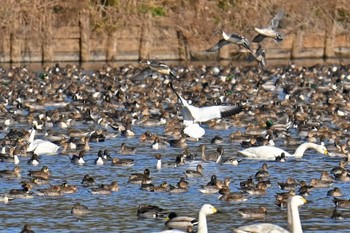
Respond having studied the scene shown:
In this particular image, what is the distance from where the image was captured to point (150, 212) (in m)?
20.5

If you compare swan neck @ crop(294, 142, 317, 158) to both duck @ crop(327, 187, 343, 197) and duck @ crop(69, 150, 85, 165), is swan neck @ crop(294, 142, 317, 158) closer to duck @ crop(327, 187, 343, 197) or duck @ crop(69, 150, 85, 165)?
duck @ crop(69, 150, 85, 165)

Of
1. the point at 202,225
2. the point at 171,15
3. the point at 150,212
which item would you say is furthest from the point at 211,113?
the point at 171,15

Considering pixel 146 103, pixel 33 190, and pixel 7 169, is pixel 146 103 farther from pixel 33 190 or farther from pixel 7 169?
pixel 33 190

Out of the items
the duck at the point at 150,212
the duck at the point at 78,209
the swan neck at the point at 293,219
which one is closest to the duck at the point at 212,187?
the duck at the point at 150,212

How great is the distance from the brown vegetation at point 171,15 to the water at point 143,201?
28.0m

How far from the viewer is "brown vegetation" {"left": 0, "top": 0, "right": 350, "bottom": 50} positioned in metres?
57.1

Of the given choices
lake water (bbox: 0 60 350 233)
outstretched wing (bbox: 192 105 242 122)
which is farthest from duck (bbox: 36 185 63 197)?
outstretched wing (bbox: 192 105 242 122)

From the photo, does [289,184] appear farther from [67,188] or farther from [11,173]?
[11,173]

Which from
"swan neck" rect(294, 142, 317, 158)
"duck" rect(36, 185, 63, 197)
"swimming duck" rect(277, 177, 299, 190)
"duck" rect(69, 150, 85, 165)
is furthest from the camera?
"swan neck" rect(294, 142, 317, 158)

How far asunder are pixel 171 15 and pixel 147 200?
37861 millimetres

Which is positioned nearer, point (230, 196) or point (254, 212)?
point (254, 212)

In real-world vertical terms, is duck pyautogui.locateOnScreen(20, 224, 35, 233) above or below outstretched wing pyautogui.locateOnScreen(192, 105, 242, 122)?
below

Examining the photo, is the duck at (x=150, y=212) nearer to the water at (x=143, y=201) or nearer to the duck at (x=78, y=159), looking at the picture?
the water at (x=143, y=201)

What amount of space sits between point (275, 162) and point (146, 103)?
14.1 m
